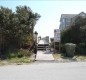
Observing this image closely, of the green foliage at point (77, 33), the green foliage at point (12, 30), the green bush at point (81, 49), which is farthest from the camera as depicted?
the green foliage at point (77, 33)

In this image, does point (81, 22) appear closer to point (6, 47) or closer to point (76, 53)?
point (76, 53)

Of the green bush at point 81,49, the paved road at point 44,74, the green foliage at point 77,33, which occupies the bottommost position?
the paved road at point 44,74

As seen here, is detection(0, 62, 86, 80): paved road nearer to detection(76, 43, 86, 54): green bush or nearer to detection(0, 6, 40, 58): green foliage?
detection(0, 6, 40, 58): green foliage

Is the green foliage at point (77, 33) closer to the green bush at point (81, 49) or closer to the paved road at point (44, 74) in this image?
the green bush at point (81, 49)

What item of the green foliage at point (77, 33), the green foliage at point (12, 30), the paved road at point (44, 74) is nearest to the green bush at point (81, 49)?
the green foliage at point (77, 33)

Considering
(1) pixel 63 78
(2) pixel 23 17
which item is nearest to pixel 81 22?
(2) pixel 23 17

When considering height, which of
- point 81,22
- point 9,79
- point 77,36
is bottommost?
point 9,79

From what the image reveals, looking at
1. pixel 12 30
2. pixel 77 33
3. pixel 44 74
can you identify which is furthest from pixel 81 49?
pixel 44 74

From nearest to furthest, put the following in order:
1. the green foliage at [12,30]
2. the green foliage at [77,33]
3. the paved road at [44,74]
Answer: the paved road at [44,74] → the green foliage at [12,30] → the green foliage at [77,33]

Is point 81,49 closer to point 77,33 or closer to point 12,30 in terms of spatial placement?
point 77,33

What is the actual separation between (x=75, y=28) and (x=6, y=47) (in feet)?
28.4

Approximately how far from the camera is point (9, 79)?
9.69 m

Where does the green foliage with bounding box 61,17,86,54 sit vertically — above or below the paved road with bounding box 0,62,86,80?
above

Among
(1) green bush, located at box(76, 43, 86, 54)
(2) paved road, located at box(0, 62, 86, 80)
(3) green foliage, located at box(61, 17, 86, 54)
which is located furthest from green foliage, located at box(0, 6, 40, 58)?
(2) paved road, located at box(0, 62, 86, 80)
